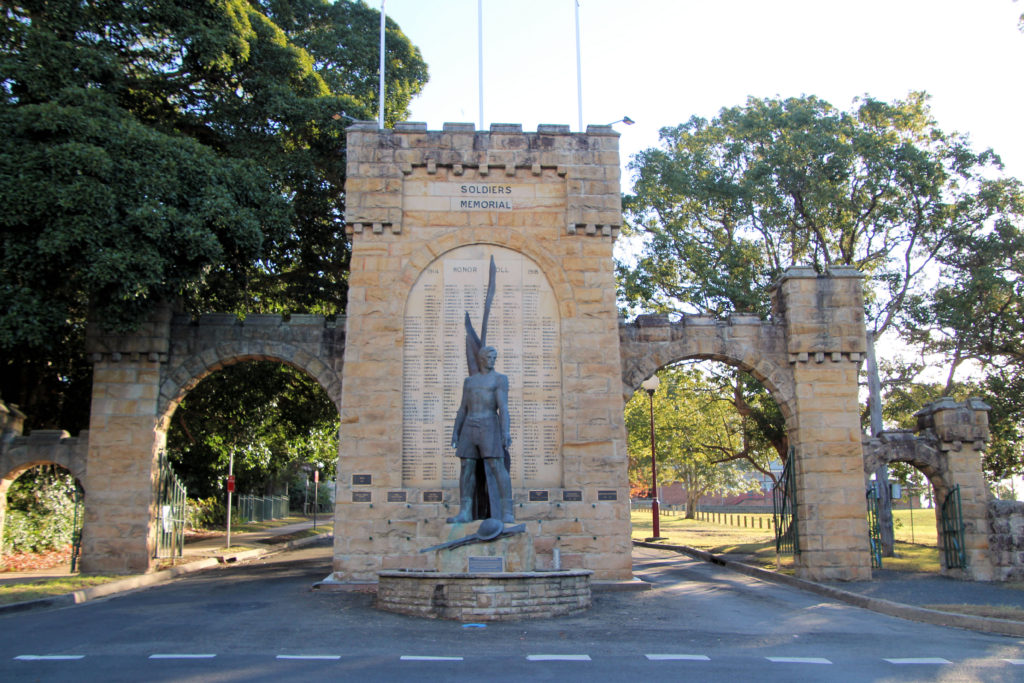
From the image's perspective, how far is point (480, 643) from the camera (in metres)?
9.05

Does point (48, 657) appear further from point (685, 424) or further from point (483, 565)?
point (685, 424)

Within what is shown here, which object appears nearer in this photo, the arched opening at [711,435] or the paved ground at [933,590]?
the paved ground at [933,590]

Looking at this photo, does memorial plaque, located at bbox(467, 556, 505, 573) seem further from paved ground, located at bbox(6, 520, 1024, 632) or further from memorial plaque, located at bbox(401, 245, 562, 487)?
paved ground, located at bbox(6, 520, 1024, 632)

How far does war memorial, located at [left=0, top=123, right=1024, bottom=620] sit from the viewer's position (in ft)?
49.8

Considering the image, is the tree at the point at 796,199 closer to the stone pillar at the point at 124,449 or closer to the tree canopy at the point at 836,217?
the tree canopy at the point at 836,217

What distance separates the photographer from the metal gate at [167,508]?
16828 mm

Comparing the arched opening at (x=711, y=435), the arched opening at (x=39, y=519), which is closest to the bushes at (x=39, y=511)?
the arched opening at (x=39, y=519)

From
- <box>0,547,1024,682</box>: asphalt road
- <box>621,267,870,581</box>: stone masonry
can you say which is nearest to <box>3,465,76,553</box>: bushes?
<box>0,547,1024,682</box>: asphalt road

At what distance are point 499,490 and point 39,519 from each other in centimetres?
1335

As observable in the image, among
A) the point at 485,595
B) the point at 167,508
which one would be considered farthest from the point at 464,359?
the point at 167,508

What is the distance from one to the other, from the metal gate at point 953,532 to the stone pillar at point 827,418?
1997mm

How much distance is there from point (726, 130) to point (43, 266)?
1910cm

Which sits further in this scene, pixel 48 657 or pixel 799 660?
pixel 799 660

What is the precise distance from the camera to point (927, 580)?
1622 cm
